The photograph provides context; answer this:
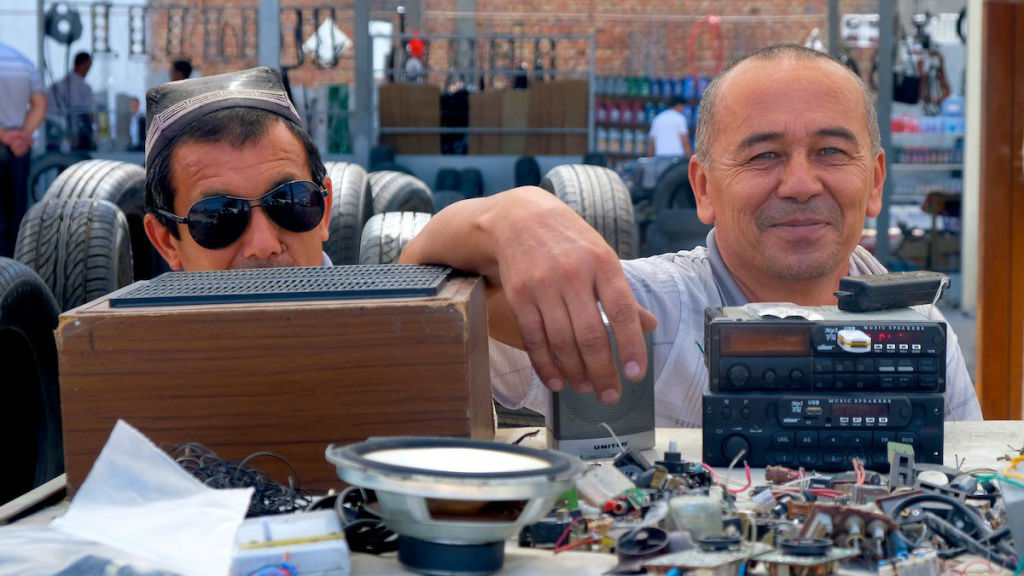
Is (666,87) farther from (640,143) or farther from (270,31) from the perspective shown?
(270,31)

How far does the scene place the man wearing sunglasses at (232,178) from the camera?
1.91 meters

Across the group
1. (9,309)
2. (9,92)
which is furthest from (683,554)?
(9,92)

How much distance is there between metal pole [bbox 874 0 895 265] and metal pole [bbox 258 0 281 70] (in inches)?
128

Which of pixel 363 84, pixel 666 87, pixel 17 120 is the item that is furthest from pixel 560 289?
pixel 666 87

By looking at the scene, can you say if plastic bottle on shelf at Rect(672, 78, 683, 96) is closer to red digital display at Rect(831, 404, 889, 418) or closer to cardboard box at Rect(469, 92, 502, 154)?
cardboard box at Rect(469, 92, 502, 154)

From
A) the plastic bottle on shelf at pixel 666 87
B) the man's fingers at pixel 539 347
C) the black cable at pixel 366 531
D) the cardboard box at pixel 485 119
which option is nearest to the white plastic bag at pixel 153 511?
the black cable at pixel 366 531

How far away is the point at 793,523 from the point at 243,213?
3.85 ft

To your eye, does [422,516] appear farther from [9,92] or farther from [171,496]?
[9,92]

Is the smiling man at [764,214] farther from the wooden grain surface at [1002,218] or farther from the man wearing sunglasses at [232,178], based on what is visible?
the wooden grain surface at [1002,218]

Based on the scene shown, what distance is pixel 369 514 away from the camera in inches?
41.1

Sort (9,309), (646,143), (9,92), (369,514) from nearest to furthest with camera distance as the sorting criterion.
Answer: (369,514) → (9,309) → (9,92) → (646,143)

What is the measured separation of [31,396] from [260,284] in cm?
170

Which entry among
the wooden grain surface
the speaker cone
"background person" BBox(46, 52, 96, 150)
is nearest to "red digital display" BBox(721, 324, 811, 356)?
the speaker cone

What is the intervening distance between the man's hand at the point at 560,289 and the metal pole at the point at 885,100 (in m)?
5.27
